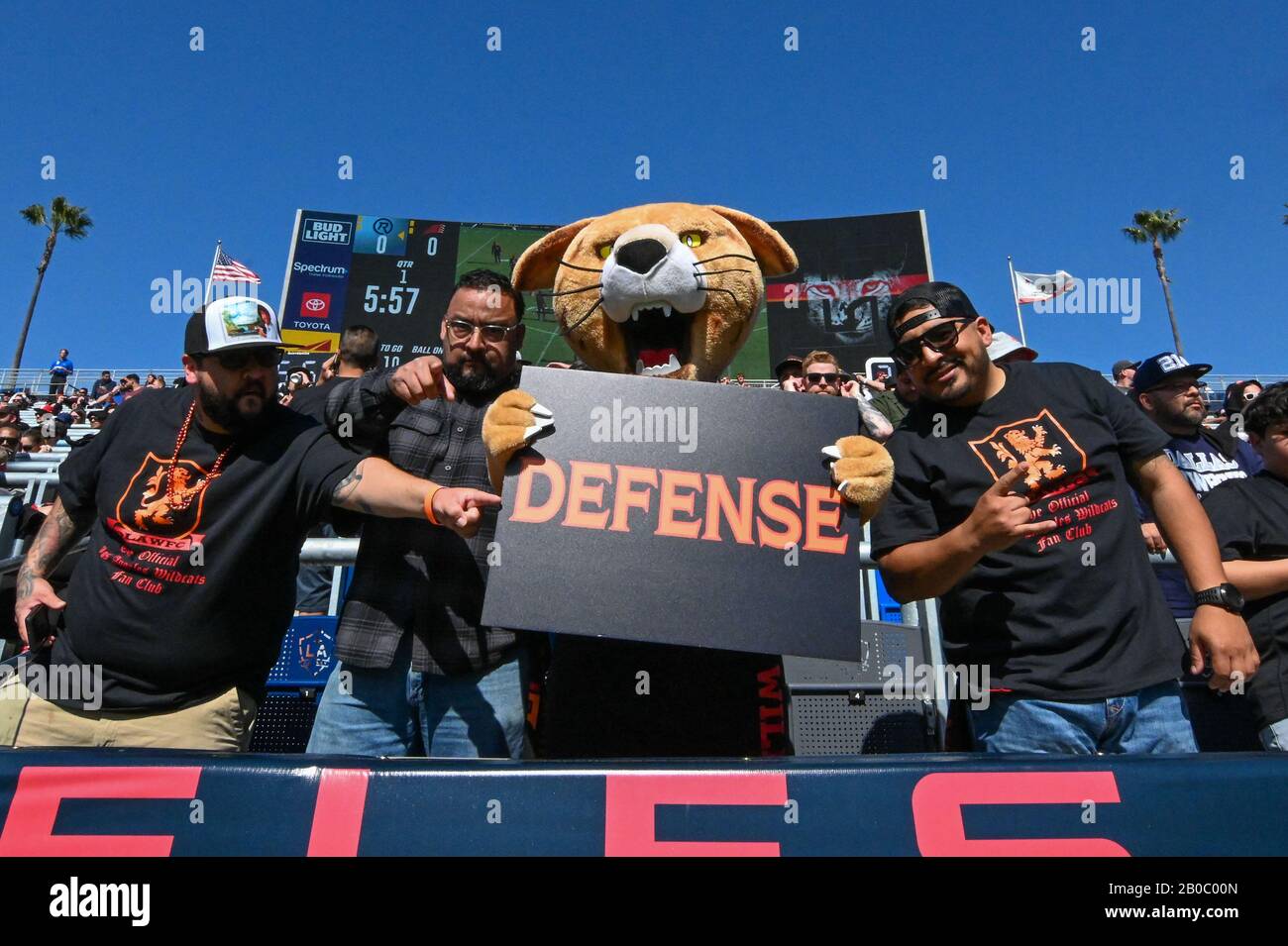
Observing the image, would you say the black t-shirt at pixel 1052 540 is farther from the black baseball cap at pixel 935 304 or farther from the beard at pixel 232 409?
the beard at pixel 232 409

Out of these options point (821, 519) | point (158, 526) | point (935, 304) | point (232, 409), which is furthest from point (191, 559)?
point (935, 304)

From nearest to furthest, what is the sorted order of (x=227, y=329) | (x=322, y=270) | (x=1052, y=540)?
(x=1052, y=540) < (x=227, y=329) < (x=322, y=270)

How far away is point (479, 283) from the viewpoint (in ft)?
8.40

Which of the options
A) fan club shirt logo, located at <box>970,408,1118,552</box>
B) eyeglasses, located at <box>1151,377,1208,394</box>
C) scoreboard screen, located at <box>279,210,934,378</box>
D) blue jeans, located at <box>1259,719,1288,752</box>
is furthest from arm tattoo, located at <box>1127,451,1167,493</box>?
scoreboard screen, located at <box>279,210,934,378</box>

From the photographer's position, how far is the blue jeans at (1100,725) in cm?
204

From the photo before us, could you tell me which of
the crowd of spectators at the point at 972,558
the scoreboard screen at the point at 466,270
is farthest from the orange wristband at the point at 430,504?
the scoreboard screen at the point at 466,270

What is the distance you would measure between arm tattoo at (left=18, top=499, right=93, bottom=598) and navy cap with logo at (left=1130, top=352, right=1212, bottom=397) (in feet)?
16.5

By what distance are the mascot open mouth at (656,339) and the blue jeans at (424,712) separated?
110 cm

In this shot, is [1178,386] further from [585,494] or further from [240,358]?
[240,358]

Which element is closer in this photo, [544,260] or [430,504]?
[430,504]

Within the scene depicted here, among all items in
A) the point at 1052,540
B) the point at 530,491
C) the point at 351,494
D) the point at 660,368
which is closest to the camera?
the point at 530,491

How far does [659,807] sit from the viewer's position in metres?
1.53

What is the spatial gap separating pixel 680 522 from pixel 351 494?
984mm
